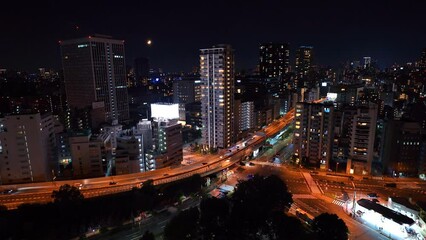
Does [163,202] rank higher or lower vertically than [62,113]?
lower

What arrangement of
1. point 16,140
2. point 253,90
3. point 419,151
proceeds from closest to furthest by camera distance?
point 16,140, point 419,151, point 253,90

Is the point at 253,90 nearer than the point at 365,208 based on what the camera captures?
No

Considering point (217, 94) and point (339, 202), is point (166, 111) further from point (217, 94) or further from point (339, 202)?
point (339, 202)

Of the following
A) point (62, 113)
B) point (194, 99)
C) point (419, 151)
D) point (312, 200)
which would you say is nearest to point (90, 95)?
point (62, 113)

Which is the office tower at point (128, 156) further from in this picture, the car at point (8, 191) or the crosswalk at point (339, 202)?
the crosswalk at point (339, 202)

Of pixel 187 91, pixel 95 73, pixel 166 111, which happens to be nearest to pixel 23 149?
pixel 166 111

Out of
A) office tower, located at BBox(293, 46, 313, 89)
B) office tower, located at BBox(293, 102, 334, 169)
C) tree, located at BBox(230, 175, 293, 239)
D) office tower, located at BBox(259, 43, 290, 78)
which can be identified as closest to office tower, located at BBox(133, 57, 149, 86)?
office tower, located at BBox(259, 43, 290, 78)

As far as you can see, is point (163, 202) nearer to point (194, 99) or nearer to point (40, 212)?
point (40, 212)
